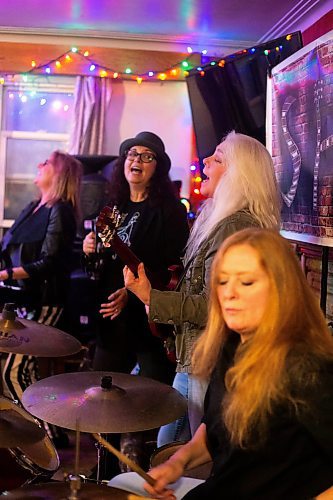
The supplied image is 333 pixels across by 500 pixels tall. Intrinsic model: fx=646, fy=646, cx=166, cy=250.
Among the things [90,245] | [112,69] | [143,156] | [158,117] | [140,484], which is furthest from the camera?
[158,117]

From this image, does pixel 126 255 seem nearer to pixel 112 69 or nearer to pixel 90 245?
pixel 90 245

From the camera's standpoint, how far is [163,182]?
2.83 meters

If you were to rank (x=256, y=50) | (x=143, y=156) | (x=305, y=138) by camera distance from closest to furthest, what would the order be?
(x=305, y=138) → (x=143, y=156) → (x=256, y=50)

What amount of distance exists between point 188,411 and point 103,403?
37 cm

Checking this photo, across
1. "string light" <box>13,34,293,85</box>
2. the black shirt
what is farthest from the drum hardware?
"string light" <box>13,34,293,85</box>

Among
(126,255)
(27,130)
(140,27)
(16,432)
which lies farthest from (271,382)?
(27,130)

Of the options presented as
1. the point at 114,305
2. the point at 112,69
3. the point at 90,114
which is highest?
the point at 112,69

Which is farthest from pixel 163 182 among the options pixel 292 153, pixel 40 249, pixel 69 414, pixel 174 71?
pixel 174 71

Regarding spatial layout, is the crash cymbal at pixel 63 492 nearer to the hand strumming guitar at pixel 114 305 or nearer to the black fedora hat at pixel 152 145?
the hand strumming guitar at pixel 114 305

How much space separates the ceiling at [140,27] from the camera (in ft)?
12.5

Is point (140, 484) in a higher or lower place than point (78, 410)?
lower

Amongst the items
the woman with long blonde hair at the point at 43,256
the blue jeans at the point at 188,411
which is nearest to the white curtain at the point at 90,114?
the woman with long blonde hair at the point at 43,256

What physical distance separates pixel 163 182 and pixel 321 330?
162 cm

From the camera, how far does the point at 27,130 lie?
16.3 ft
